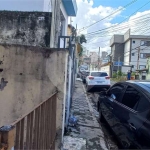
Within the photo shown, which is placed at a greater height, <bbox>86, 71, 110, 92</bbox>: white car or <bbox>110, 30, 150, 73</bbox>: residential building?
<bbox>110, 30, 150, 73</bbox>: residential building

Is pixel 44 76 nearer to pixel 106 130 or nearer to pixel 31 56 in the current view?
pixel 31 56

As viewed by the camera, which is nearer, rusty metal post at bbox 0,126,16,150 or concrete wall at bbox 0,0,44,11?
rusty metal post at bbox 0,126,16,150

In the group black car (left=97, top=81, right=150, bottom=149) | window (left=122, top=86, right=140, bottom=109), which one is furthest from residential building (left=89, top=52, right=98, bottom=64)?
window (left=122, top=86, right=140, bottom=109)

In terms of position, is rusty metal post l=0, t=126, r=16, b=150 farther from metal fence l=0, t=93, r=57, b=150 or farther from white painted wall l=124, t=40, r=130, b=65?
white painted wall l=124, t=40, r=130, b=65

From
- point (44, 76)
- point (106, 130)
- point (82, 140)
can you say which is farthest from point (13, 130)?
point (106, 130)

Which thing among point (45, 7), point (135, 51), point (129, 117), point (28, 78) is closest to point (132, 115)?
point (129, 117)

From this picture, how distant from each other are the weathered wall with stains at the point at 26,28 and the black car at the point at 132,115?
2779 millimetres

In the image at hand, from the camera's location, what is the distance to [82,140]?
4.59 metres

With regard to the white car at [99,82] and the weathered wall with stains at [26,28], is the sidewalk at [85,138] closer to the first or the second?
the weathered wall with stains at [26,28]

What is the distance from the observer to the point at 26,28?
6.25 m

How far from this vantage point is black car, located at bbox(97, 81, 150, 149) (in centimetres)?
314

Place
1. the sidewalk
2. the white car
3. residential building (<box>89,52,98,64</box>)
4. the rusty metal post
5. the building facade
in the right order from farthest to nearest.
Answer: residential building (<box>89,52,98,64</box>) → the white car → the building facade → the sidewalk → the rusty metal post

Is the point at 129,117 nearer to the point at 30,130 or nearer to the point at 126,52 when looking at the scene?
the point at 30,130

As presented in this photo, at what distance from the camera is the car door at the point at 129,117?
11.0ft
